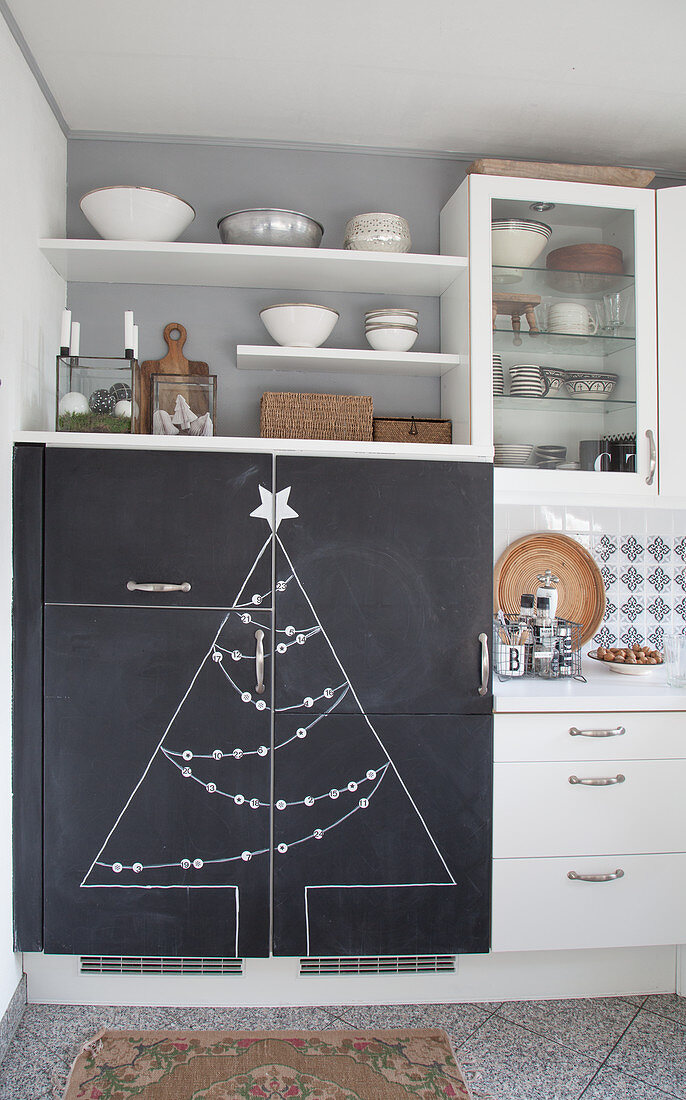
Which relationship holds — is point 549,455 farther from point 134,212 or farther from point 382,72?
point 134,212

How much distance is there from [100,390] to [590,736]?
1726 millimetres

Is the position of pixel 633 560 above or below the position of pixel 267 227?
below

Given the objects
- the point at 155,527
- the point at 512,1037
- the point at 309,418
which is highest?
the point at 309,418

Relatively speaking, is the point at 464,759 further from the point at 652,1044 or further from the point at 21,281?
the point at 21,281

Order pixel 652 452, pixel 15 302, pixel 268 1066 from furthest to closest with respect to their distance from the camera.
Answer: pixel 652 452 < pixel 15 302 < pixel 268 1066

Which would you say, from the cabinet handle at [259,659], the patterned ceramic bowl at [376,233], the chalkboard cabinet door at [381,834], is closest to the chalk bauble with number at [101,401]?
the cabinet handle at [259,659]

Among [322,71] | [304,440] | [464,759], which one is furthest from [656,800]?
[322,71]

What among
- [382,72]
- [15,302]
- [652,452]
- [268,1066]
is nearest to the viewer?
[268,1066]

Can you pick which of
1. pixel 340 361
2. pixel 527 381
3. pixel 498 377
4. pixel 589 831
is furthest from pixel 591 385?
pixel 589 831

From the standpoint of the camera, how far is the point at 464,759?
7.05 feet

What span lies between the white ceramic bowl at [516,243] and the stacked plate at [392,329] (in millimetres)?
316

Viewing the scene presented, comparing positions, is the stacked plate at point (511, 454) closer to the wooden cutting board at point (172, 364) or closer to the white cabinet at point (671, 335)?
the white cabinet at point (671, 335)

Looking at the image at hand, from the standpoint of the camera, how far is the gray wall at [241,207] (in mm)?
2539

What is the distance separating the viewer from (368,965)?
2166 millimetres
